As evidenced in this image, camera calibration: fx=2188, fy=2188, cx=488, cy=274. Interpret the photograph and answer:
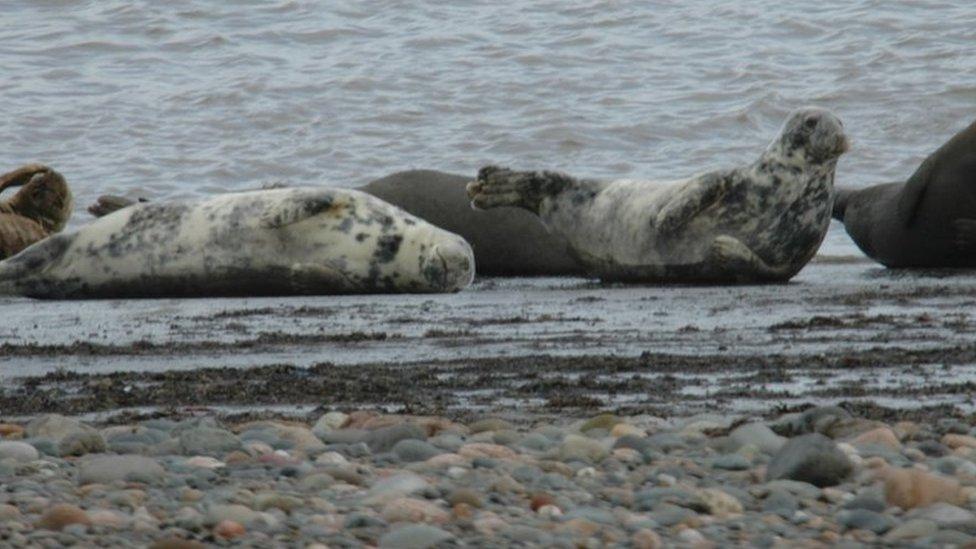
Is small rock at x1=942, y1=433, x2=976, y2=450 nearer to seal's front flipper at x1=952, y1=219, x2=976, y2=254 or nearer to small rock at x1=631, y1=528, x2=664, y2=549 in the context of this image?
small rock at x1=631, y1=528, x2=664, y2=549

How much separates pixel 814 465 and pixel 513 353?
2896 millimetres

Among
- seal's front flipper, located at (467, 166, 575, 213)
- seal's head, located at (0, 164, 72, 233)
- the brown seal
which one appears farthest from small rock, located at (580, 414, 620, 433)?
seal's head, located at (0, 164, 72, 233)

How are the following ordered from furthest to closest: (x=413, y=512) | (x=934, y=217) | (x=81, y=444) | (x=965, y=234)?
1. (x=934, y=217)
2. (x=965, y=234)
3. (x=81, y=444)
4. (x=413, y=512)

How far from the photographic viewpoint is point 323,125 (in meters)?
22.3

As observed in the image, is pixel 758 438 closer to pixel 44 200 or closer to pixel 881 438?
pixel 881 438

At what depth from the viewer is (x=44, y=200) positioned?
12.4 meters

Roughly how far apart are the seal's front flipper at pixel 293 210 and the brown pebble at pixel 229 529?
6.29 metres

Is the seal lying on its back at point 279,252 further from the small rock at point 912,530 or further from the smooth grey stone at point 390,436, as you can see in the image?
the small rock at point 912,530

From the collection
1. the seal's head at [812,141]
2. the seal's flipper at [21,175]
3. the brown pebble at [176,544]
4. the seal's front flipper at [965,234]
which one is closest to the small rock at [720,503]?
the brown pebble at [176,544]

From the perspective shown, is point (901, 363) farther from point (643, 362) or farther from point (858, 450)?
point (858, 450)

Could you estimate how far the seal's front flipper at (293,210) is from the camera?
33.3 feet

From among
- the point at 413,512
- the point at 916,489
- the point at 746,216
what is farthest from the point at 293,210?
the point at 916,489

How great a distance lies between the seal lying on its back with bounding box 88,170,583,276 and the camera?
471 inches

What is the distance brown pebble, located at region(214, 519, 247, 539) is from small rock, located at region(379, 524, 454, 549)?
261mm
